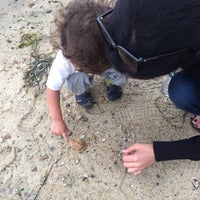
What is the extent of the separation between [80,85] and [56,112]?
0.51 feet

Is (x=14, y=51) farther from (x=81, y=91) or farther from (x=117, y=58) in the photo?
(x=117, y=58)

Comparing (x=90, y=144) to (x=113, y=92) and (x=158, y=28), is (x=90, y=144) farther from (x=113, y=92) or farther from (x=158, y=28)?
(x=158, y=28)

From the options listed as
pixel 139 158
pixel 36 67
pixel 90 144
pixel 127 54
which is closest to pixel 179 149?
pixel 139 158

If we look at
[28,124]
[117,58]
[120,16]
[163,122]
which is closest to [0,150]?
[28,124]

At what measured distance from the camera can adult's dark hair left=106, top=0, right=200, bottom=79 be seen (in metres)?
0.83

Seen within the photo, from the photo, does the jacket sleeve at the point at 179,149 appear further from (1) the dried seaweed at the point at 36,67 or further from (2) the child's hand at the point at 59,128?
(1) the dried seaweed at the point at 36,67

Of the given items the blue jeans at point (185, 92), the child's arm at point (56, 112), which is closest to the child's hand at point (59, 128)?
the child's arm at point (56, 112)

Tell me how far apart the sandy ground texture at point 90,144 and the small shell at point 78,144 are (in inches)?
0.7

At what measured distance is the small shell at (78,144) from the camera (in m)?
1.61

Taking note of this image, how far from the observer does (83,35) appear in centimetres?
121

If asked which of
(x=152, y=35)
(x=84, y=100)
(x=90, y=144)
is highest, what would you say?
(x=152, y=35)

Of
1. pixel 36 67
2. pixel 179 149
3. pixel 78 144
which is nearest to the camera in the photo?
pixel 179 149

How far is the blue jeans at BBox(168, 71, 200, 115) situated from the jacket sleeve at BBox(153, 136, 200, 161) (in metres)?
0.16

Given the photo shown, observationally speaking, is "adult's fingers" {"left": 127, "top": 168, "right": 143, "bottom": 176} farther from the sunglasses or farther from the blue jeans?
the sunglasses
